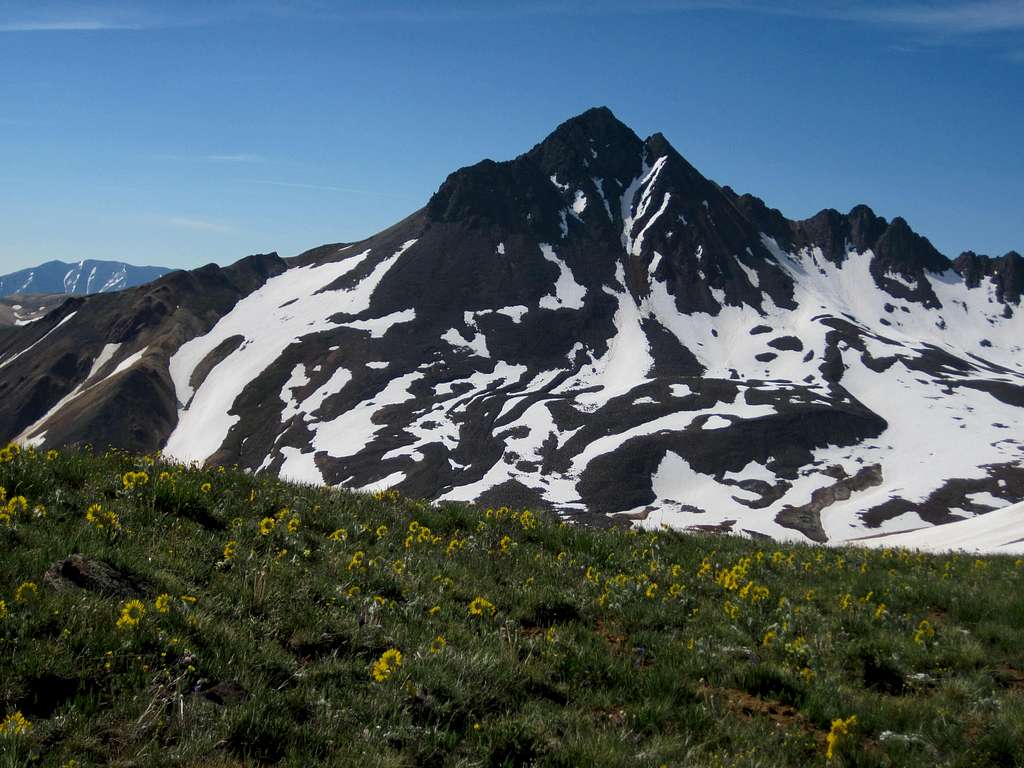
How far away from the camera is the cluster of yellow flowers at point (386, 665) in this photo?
5.64 metres

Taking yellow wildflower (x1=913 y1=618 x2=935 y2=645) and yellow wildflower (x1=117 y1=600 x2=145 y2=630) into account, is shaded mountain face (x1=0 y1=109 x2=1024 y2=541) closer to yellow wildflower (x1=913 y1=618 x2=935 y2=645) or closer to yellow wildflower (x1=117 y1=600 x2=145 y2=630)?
yellow wildflower (x1=913 y1=618 x2=935 y2=645)

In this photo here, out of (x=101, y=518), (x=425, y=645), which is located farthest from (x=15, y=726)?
(x=101, y=518)

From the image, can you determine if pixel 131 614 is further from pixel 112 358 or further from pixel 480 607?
pixel 112 358

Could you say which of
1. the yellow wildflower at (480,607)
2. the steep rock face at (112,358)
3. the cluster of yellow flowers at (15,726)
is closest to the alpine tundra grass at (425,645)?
the cluster of yellow flowers at (15,726)

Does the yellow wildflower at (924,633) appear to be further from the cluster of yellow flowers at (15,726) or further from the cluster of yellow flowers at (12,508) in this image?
the cluster of yellow flowers at (12,508)

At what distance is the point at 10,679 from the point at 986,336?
22276 centimetres

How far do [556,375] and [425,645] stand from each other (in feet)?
435

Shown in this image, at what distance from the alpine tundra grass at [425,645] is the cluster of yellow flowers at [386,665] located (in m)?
0.04

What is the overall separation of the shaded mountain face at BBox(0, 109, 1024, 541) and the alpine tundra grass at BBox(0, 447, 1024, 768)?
69448 millimetres

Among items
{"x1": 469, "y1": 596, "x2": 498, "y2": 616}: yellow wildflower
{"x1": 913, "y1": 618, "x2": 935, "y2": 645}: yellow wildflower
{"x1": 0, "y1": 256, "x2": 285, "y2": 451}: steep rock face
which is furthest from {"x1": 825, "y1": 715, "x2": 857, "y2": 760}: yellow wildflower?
{"x1": 0, "y1": 256, "x2": 285, "y2": 451}: steep rock face

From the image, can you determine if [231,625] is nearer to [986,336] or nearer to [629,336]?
[629,336]

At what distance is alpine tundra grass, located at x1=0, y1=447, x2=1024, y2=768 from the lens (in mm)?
4887

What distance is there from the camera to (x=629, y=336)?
155 meters

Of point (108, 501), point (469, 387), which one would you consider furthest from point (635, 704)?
point (469, 387)
